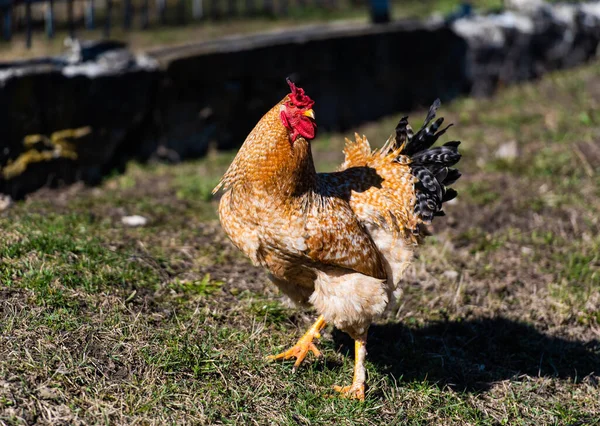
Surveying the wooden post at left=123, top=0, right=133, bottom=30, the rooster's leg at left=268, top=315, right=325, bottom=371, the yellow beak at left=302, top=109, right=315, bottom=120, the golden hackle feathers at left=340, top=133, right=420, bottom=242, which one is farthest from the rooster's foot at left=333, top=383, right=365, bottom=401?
the wooden post at left=123, top=0, right=133, bottom=30

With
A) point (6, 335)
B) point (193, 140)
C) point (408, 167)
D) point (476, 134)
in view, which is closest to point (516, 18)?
point (476, 134)

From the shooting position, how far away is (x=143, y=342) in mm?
4176

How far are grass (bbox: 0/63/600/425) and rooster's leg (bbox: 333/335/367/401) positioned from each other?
0.09m

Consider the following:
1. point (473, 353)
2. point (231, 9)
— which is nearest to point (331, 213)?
point (473, 353)

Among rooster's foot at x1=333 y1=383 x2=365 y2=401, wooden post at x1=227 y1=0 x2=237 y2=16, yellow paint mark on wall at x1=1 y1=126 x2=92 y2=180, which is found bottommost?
rooster's foot at x1=333 y1=383 x2=365 y2=401

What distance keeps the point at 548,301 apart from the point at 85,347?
3.43 meters

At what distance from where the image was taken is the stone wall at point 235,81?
6477 millimetres

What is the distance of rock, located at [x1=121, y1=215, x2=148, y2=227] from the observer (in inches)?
232

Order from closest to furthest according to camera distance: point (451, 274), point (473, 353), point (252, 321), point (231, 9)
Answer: point (252, 321) → point (473, 353) → point (451, 274) → point (231, 9)

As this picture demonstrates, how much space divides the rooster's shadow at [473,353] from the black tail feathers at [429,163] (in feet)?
3.33

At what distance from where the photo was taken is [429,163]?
4.46m

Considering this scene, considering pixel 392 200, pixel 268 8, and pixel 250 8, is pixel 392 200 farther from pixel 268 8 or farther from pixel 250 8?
pixel 268 8

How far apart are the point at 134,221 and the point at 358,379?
258 cm

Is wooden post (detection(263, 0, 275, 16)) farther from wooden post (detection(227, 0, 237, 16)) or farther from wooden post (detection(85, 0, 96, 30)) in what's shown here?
wooden post (detection(85, 0, 96, 30))
